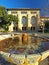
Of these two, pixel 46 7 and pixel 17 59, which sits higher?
pixel 46 7

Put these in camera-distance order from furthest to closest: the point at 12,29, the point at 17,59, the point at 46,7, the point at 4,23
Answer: the point at 12,29
the point at 4,23
the point at 46,7
the point at 17,59

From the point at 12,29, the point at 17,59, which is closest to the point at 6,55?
the point at 17,59

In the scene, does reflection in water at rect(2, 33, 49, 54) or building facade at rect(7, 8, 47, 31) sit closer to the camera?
reflection in water at rect(2, 33, 49, 54)

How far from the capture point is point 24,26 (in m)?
57.9

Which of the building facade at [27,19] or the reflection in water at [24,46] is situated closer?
the reflection in water at [24,46]

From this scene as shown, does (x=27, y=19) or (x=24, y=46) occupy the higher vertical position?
(x=27, y=19)

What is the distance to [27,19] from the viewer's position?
5769cm

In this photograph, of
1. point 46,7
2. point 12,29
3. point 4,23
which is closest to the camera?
point 46,7

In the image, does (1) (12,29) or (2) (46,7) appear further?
(1) (12,29)

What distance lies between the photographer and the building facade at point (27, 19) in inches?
2256

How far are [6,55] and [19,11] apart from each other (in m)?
53.1

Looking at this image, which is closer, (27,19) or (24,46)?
(24,46)

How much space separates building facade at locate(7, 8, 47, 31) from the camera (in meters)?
57.3

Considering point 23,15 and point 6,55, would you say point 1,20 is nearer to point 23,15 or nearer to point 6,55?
point 23,15
